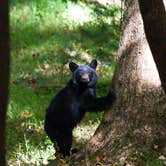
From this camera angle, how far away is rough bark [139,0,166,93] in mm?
1890

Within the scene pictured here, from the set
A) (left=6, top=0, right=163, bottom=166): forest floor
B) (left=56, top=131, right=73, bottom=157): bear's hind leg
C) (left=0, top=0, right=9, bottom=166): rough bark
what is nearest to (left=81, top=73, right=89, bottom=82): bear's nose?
(left=56, top=131, right=73, bottom=157): bear's hind leg

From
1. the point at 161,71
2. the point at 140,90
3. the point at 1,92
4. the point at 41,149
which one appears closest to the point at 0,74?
the point at 1,92

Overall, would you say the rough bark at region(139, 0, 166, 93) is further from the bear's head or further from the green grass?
the green grass

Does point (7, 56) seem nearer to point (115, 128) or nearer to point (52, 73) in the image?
point (115, 128)

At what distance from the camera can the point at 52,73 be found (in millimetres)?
10508

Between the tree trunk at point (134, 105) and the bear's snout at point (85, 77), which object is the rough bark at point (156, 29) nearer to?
the tree trunk at point (134, 105)

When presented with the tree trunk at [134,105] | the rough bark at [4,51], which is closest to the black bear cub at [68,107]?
the tree trunk at [134,105]

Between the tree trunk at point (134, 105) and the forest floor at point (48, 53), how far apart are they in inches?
74.5

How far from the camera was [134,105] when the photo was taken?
5.17 m

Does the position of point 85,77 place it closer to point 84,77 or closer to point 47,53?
point 84,77

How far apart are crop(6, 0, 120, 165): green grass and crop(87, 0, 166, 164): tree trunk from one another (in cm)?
193

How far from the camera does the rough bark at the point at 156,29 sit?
6.20 ft

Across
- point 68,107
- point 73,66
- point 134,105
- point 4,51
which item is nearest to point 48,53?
point 73,66

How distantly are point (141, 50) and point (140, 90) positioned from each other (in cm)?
42
